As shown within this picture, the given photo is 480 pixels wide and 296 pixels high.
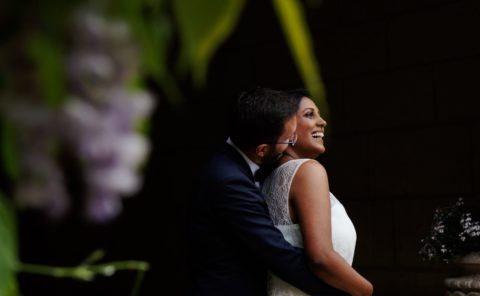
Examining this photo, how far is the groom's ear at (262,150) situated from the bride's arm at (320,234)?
161 mm

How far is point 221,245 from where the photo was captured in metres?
3.04

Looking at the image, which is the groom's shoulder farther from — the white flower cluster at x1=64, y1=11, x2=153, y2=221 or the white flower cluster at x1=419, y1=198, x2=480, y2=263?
the white flower cluster at x1=64, y1=11, x2=153, y2=221

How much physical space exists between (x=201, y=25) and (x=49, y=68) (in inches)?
3.1

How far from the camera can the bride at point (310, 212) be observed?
2896 mm

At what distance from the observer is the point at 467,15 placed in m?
6.03

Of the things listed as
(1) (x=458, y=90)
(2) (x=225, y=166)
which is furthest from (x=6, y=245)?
(1) (x=458, y=90)

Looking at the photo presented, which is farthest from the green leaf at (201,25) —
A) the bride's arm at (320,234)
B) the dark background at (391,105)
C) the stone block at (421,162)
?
the stone block at (421,162)

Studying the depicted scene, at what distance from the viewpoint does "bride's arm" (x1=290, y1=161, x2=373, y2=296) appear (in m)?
2.88

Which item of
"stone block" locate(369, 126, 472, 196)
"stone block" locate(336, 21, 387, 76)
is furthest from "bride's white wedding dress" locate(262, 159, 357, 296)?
"stone block" locate(336, 21, 387, 76)

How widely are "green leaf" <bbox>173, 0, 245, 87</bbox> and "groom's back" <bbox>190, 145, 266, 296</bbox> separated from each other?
2548 mm

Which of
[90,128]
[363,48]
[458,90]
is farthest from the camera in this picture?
[363,48]

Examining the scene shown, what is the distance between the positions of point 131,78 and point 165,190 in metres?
7.96

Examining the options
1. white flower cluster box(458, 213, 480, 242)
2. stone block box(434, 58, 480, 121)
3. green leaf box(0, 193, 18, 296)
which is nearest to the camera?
green leaf box(0, 193, 18, 296)

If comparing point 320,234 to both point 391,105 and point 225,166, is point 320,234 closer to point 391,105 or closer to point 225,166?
point 225,166
